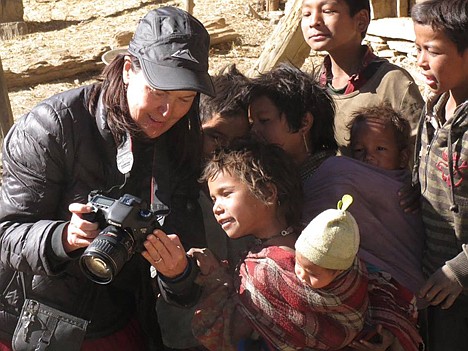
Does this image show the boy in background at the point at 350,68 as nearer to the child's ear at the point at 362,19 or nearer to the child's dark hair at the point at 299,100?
the child's ear at the point at 362,19

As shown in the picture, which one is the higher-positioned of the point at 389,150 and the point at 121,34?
the point at 389,150

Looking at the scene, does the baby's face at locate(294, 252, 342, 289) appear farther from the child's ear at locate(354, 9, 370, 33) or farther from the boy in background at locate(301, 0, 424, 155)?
the child's ear at locate(354, 9, 370, 33)

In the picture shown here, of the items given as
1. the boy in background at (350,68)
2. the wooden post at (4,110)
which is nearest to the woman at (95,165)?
the boy in background at (350,68)

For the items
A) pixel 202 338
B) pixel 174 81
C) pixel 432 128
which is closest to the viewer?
pixel 174 81

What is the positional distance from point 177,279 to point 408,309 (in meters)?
0.75

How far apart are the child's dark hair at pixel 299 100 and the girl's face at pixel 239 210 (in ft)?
1.56

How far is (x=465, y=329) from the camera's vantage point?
10.2 feet

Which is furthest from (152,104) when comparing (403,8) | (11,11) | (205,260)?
(11,11)

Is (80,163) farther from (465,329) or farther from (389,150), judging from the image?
(465,329)

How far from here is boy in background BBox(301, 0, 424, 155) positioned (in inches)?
148

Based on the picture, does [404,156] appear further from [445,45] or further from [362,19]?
[362,19]

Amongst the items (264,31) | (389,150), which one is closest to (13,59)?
(264,31)

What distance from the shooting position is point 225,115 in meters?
3.22

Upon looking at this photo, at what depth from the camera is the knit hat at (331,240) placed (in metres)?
2.43
